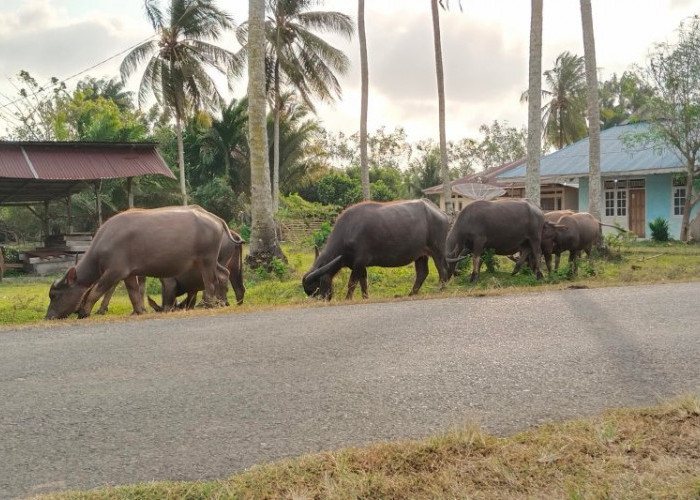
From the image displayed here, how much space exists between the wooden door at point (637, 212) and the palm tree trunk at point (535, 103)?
12.3 m

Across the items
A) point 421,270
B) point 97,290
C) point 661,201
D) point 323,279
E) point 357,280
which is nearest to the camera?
point 97,290

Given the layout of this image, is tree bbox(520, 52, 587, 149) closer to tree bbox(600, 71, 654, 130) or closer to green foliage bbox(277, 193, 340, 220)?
tree bbox(600, 71, 654, 130)

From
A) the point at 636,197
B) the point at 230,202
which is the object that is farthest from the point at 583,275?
the point at 230,202

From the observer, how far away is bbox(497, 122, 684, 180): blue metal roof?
81.4 ft

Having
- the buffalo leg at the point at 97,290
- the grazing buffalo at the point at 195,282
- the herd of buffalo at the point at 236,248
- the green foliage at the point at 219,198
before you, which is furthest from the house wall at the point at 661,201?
the buffalo leg at the point at 97,290

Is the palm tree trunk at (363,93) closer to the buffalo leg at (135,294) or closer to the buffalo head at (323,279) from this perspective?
the buffalo head at (323,279)

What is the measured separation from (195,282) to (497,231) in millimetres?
5977

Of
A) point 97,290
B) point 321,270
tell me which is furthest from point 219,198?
point 97,290

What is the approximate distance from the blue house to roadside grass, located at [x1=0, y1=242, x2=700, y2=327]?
9245 millimetres

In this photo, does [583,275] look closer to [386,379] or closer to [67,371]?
[386,379]

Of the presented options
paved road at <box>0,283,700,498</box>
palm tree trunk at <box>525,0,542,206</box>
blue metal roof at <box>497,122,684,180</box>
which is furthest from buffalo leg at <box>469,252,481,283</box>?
blue metal roof at <box>497,122,684,180</box>

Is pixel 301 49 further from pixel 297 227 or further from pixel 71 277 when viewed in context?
pixel 71 277

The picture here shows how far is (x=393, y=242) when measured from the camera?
1113 cm

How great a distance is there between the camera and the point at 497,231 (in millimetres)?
13203
